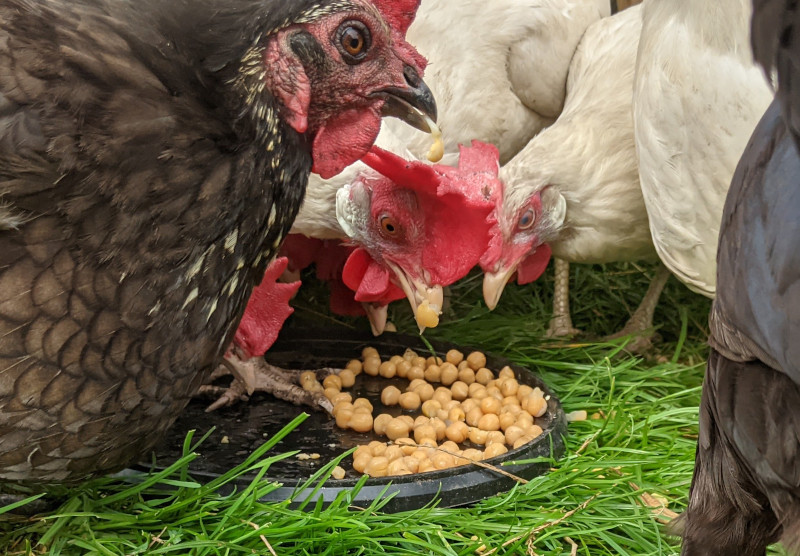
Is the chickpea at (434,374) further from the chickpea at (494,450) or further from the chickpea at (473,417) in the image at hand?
the chickpea at (494,450)

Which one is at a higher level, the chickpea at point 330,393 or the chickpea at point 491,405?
the chickpea at point 330,393

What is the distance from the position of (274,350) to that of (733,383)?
1.50m

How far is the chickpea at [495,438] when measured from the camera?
1.93 m

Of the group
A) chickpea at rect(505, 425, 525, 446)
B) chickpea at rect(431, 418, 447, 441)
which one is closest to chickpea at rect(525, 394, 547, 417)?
chickpea at rect(505, 425, 525, 446)

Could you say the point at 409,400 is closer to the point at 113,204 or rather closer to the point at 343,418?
the point at 343,418

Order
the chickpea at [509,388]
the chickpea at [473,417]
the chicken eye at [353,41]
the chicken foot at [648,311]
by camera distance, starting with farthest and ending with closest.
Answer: the chicken foot at [648,311] < the chickpea at [509,388] < the chickpea at [473,417] < the chicken eye at [353,41]

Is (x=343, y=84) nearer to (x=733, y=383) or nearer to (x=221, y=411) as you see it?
(x=733, y=383)

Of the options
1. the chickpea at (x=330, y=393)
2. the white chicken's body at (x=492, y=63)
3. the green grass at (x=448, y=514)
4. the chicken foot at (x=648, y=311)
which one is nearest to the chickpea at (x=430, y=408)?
the chickpea at (x=330, y=393)

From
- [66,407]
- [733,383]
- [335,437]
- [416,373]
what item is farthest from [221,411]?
[733,383]

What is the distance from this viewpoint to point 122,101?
123cm

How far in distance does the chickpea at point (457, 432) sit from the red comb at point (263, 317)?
479 millimetres

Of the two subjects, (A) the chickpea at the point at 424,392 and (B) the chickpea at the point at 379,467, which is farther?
(A) the chickpea at the point at 424,392

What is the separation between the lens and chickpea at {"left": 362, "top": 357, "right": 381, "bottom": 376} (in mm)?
2320

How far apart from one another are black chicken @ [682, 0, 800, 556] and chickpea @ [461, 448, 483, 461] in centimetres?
57
